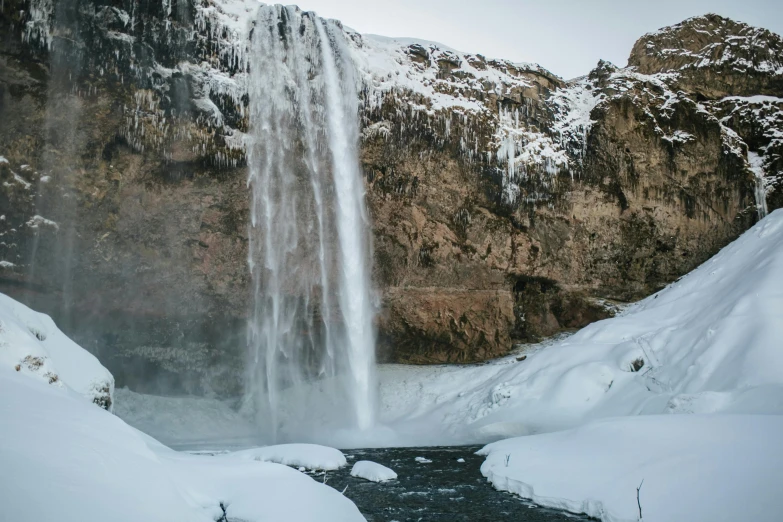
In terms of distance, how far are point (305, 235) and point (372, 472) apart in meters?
12.1

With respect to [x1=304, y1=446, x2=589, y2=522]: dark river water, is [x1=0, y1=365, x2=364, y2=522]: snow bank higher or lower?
higher

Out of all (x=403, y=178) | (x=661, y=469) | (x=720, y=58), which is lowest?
(x=661, y=469)

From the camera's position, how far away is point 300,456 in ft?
35.3

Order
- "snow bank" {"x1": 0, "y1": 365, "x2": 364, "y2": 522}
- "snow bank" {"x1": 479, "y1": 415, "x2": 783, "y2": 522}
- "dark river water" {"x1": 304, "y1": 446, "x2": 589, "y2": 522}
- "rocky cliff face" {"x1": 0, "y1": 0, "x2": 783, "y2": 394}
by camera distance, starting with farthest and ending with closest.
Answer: "rocky cliff face" {"x1": 0, "y1": 0, "x2": 783, "y2": 394}, "dark river water" {"x1": 304, "y1": 446, "x2": 589, "y2": 522}, "snow bank" {"x1": 479, "y1": 415, "x2": 783, "y2": 522}, "snow bank" {"x1": 0, "y1": 365, "x2": 364, "y2": 522}

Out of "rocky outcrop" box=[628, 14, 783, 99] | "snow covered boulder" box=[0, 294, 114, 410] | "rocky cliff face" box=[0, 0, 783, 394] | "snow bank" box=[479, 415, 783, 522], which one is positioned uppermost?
"rocky outcrop" box=[628, 14, 783, 99]

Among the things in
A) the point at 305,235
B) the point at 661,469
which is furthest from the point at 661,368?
the point at 305,235

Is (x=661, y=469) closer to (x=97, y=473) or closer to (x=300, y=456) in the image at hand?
(x=97, y=473)

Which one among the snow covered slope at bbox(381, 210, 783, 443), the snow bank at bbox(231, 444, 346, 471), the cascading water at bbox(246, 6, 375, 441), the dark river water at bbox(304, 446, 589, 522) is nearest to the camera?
the dark river water at bbox(304, 446, 589, 522)

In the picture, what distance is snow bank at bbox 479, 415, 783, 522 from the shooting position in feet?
18.6

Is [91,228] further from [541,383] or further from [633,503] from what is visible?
[633,503]

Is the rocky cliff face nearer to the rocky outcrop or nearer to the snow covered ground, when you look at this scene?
the rocky outcrop

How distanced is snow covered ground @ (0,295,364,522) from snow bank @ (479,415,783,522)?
3235 mm

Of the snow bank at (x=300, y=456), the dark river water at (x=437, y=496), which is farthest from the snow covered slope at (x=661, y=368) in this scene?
the snow bank at (x=300, y=456)

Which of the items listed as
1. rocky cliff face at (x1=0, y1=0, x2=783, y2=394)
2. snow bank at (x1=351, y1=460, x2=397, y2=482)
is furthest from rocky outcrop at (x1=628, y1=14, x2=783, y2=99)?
snow bank at (x1=351, y1=460, x2=397, y2=482)
